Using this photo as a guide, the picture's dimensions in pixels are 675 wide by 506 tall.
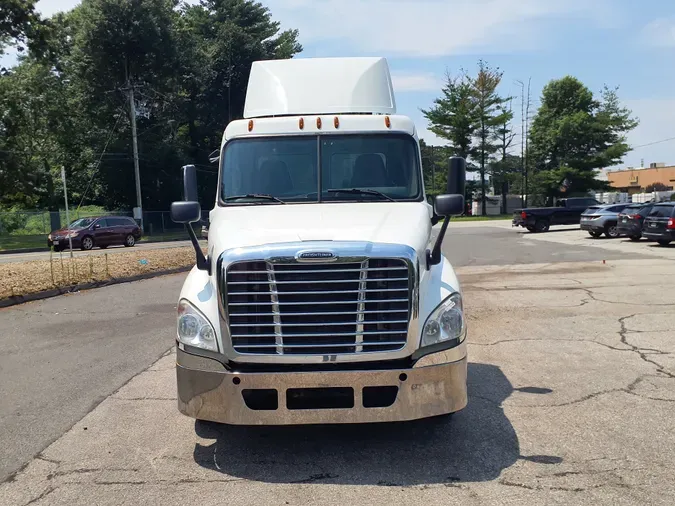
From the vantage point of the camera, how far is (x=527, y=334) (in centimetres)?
916

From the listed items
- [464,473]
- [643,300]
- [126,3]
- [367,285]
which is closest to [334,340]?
[367,285]

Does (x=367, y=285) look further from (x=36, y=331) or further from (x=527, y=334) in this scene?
(x=36, y=331)

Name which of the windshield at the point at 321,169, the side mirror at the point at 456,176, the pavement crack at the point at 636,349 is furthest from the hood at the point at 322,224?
the pavement crack at the point at 636,349

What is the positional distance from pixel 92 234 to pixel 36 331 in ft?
73.1

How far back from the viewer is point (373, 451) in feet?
16.3

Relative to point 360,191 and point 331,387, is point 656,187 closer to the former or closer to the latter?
point 360,191

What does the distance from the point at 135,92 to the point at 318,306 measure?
48.4 metres

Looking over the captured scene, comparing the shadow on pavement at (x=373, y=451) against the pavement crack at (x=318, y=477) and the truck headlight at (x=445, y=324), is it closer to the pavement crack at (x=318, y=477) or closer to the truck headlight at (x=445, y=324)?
the pavement crack at (x=318, y=477)

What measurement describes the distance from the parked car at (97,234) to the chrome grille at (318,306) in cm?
2688

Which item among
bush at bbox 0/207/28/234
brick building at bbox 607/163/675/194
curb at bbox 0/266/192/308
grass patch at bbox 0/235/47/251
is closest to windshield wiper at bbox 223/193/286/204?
curb at bbox 0/266/192/308

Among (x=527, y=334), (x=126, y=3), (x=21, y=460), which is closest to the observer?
(x=21, y=460)

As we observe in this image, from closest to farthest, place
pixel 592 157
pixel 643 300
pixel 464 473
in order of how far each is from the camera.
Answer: pixel 464 473 < pixel 643 300 < pixel 592 157

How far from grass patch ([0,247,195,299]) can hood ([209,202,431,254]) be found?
878 cm

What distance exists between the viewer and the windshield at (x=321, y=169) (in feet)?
20.2
